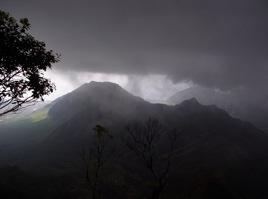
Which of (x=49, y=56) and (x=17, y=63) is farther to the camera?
(x=49, y=56)

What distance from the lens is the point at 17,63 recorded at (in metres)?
29.2

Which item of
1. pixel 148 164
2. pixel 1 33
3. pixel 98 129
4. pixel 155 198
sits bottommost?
pixel 155 198

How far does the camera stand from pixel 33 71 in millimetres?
31266

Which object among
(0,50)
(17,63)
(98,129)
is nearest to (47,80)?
(17,63)

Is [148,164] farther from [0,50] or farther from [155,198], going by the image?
[0,50]

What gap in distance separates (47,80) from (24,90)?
8.19ft

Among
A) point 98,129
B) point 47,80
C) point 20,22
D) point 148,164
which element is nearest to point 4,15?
point 20,22

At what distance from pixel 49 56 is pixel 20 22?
15.4 feet

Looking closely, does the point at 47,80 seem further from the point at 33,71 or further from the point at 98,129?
the point at 98,129

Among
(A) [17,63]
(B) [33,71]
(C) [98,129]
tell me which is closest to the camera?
(A) [17,63]

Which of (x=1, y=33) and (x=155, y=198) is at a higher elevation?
(x=1, y=33)

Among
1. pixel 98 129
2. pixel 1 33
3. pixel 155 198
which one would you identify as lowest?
pixel 155 198

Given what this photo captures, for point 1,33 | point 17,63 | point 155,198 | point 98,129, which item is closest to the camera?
point 1,33

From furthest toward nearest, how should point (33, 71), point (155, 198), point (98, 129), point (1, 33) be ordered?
point (98, 129) < point (155, 198) < point (33, 71) < point (1, 33)
